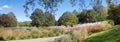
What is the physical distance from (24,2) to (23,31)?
17923mm

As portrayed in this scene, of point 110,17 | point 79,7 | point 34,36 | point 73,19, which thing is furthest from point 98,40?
point 73,19

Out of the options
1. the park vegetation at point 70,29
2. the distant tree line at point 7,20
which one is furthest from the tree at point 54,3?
the distant tree line at point 7,20

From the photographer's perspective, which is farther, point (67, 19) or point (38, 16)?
point (67, 19)

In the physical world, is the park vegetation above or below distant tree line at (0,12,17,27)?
above

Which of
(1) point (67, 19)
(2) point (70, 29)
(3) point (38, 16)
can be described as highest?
(3) point (38, 16)

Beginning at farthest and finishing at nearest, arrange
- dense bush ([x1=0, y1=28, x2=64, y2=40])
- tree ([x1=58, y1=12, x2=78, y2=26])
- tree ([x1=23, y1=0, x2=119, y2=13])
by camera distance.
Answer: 1. tree ([x1=58, y1=12, x2=78, y2=26])
2. dense bush ([x1=0, y1=28, x2=64, y2=40])
3. tree ([x1=23, y1=0, x2=119, y2=13])

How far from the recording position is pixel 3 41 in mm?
19906

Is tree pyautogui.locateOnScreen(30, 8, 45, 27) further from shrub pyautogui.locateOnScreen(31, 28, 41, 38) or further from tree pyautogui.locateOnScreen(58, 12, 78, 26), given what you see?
tree pyautogui.locateOnScreen(58, 12, 78, 26)

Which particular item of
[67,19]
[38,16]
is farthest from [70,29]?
[67,19]

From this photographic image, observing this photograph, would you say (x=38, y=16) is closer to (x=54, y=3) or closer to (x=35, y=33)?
(x=35, y=33)

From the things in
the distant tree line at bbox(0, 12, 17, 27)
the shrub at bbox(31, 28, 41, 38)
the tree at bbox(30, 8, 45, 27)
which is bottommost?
the distant tree line at bbox(0, 12, 17, 27)

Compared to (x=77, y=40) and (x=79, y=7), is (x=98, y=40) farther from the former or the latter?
(x=79, y=7)

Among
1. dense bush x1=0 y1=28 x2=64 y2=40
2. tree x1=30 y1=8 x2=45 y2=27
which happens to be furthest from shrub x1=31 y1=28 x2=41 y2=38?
tree x1=30 y1=8 x2=45 y2=27

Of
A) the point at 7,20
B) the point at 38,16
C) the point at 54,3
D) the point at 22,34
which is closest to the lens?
the point at 54,3
